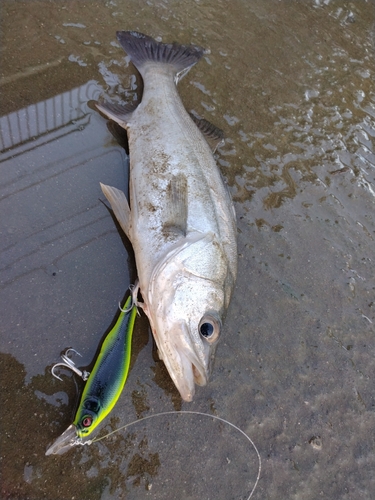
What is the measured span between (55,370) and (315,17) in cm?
621

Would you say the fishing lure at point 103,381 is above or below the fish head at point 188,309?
below

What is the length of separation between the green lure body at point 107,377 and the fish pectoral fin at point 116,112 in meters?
1.89

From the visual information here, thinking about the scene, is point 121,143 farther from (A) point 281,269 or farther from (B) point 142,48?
(A) point 281,269

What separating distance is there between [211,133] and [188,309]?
6.66ft

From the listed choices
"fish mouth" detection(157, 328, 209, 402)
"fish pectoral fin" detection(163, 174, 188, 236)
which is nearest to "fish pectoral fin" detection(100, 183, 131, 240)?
"fish pectoral fin" detection(163, 174, 188, 236)

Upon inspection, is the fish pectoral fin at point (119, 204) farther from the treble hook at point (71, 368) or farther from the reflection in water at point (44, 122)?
the treble hook at point (71, 368)

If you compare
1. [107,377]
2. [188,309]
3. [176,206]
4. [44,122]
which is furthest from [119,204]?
[107,377]

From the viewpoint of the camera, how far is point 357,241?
154 inches

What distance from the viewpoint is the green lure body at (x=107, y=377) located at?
2.36 meters

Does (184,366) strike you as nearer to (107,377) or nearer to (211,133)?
(107,377)

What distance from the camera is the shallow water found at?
103 inches

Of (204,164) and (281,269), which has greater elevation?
(204,164)

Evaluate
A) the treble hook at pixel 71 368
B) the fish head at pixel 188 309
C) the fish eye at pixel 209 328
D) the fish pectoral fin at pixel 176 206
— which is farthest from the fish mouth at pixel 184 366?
the fish pectoral fin at pixel 176 206

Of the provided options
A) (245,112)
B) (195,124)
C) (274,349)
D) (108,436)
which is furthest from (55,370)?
(245,112)
